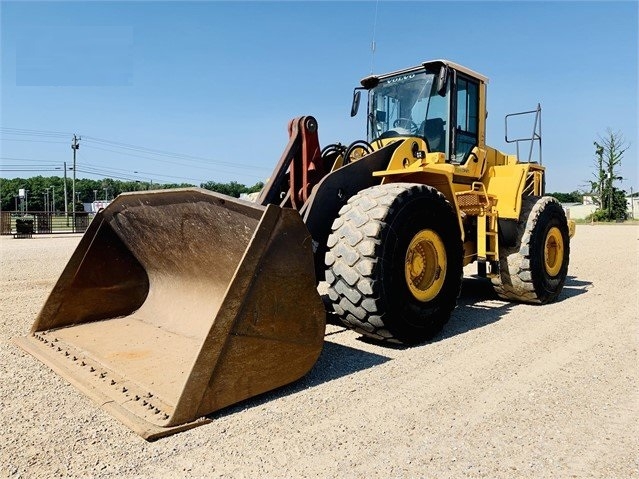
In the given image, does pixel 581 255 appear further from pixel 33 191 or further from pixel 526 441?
pixel 33 191

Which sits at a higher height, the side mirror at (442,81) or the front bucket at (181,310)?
the side mirror at (442,81)

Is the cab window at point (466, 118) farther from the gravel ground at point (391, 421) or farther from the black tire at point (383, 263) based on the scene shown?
the gravel ground at point (391, 421)

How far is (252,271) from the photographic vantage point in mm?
2879

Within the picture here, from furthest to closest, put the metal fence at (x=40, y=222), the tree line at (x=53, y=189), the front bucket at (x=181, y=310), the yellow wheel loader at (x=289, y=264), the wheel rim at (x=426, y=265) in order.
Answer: the tree line at (x=53, y=189) < the metal fence at (x=40, y=222) < the wheel rim at (x=426, y=265) < the yellow wheel loader at (x=289, y=264) < the front bucket at (x=181, y=310)

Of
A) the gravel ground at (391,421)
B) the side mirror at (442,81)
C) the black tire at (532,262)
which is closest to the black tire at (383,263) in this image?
the gravel ground at (391,421)

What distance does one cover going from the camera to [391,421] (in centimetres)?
271

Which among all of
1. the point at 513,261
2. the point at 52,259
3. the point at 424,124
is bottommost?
the point at 52,259

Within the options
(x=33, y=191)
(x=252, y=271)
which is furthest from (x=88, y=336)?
(x=33, y=191)

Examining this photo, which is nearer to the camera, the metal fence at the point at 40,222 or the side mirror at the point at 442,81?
the side mirror at the point at 442,81

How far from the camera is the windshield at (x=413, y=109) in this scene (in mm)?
5621

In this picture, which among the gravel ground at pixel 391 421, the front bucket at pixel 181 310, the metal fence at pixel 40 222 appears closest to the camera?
the gravel ground at pixel 391 421

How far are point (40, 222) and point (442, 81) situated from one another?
76.0 ft

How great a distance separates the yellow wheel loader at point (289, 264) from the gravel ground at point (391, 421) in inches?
6.7

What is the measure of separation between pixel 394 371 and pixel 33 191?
346 feet
